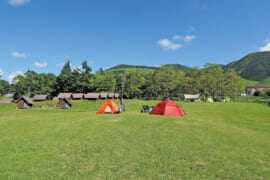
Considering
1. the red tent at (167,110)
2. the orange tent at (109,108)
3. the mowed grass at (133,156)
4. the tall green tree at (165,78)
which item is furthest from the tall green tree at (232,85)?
the mowed grass at (133,156)

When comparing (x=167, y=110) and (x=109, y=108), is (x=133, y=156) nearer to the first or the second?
(x=167, y=110)

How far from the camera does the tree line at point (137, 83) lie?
237 ft

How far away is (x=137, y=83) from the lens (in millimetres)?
99312

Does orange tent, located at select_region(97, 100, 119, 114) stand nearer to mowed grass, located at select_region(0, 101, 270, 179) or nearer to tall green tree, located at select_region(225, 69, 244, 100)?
mowed grass, located at select_region(0, 101, 270, 179)

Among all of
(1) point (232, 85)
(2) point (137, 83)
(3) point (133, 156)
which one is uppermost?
(2) point (137, 83)

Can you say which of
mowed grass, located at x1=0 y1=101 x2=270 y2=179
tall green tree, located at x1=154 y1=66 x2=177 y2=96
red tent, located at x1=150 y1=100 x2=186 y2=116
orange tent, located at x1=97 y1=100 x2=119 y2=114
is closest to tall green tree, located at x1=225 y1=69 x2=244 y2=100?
tall green tree, located at x1=154 y1=66 x2=177 y2=96

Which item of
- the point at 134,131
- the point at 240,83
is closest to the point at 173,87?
the point at 240,83

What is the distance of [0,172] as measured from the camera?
554cm

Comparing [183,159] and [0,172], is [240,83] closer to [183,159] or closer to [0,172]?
[183,159]

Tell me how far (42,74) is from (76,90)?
84.6 ft

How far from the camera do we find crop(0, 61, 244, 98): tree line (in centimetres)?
7212

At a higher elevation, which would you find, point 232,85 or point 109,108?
point 232,85

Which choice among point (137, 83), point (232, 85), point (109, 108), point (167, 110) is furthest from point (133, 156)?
point (137, 83)

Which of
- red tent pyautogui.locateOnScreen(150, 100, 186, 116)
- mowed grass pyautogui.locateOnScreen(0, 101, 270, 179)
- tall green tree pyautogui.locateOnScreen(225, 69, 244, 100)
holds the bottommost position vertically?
mowed grass pyautogui.locateOnScreen(0, 101, 270, 179)
